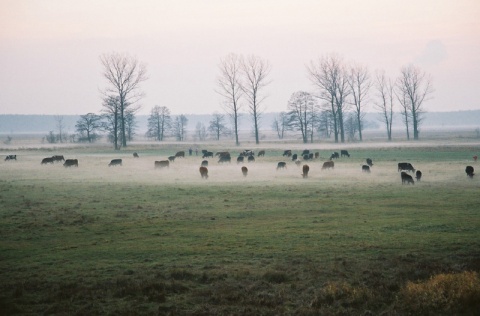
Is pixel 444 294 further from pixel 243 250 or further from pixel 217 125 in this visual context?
pixel 217 125

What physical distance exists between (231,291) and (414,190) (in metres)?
Answer: 18.4

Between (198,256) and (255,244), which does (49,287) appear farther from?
(255,244)

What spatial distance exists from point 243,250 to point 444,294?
602 cm

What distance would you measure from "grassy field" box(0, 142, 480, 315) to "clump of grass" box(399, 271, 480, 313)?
0.03 meters

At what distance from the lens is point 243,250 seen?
13469 millimetres

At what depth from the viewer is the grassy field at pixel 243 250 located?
933 cm

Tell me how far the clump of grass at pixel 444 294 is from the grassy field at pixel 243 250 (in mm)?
29

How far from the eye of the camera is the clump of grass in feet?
28.8

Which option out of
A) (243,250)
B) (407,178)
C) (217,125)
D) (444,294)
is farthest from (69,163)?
(217,125)

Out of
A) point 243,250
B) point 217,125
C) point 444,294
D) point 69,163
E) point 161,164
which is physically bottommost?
point 444,294

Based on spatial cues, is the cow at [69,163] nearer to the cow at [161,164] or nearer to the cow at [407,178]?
the cow at [161,164]

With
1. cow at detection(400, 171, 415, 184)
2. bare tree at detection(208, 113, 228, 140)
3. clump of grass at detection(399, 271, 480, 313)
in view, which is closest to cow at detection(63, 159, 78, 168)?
cow at detection(400, 171, 415, 184)

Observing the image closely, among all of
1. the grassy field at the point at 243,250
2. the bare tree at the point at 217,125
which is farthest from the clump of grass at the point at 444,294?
the bare tree at the point at 217,125

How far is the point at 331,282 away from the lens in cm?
1026
